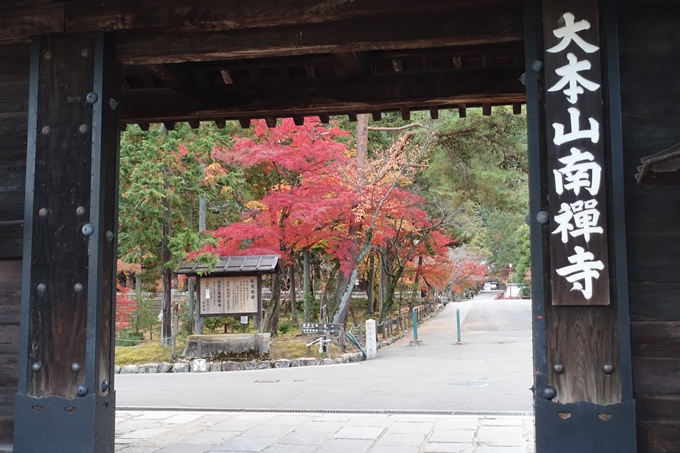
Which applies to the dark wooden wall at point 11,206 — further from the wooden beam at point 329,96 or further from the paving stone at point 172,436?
the paving stone at point 172,436

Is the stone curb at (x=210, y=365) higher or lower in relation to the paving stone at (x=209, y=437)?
lower

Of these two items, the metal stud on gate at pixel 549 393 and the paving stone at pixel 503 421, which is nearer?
the metal stud on gate at pixel 549 393

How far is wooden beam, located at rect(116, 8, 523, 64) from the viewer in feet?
14.1

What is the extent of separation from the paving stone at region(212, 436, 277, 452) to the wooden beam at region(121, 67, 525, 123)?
3.49 m

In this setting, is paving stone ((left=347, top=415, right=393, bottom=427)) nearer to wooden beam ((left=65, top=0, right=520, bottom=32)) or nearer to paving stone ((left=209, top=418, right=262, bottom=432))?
paving stone ((left=209, top=418, right=262, bottom=432))

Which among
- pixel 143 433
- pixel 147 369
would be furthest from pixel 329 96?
pixel 147 369

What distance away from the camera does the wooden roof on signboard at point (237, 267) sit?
1600 centimetres

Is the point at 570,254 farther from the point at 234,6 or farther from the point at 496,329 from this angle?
the point at 496,329

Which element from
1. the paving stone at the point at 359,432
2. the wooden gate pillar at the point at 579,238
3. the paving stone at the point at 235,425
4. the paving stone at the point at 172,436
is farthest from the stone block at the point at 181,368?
the wooden gate pillar at the point at 579,238

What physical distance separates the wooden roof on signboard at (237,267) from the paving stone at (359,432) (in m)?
8.41

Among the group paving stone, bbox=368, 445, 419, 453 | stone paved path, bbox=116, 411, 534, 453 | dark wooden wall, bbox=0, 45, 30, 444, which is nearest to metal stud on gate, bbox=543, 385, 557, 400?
stone paved path, bbox=116, 411, 534, 453

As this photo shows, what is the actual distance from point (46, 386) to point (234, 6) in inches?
113

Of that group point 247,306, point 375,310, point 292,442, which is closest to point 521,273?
point 375,310

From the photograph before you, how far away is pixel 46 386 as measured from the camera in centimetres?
440
